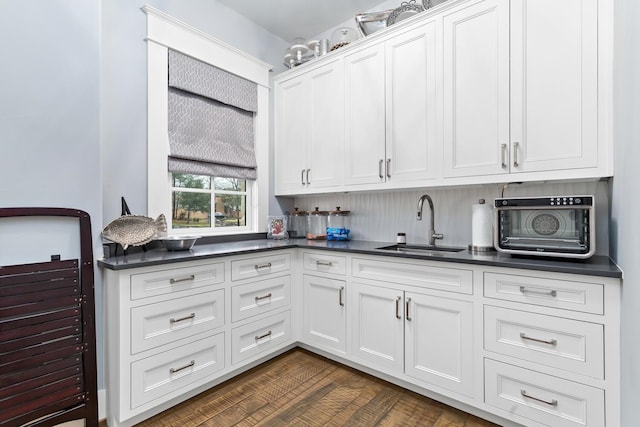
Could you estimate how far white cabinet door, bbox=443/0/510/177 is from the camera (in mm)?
1852

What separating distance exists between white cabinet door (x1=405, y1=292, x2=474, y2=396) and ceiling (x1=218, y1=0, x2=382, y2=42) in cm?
249

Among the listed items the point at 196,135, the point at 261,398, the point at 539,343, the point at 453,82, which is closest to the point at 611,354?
the point at 539,343

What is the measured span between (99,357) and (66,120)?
1.32m

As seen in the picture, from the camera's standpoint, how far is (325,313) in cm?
241

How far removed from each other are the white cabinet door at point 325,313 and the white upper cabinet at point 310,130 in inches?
33.6

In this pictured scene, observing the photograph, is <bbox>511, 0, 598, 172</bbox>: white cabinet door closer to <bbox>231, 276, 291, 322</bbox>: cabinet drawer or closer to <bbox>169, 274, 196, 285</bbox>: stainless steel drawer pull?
<bbox>231, 276, 291, 322</bbox>: cabinet drawer

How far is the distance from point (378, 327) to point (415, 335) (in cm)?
26

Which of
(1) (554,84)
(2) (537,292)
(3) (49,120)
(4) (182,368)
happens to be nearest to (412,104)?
(1) (554,84)

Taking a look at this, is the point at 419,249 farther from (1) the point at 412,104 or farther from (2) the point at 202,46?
(2) the point at 202,46

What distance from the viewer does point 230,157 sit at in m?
2.74

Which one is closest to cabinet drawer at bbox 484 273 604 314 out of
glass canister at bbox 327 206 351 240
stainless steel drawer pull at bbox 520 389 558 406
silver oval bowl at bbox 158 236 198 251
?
stainless steel drawer pull at bbox 520 389 558 406

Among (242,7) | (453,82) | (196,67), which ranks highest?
(242,7)

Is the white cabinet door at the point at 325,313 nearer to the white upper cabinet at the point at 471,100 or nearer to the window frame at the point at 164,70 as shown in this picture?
the white upper cabinet at the point at 471,100

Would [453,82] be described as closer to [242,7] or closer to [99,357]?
[242,7]
